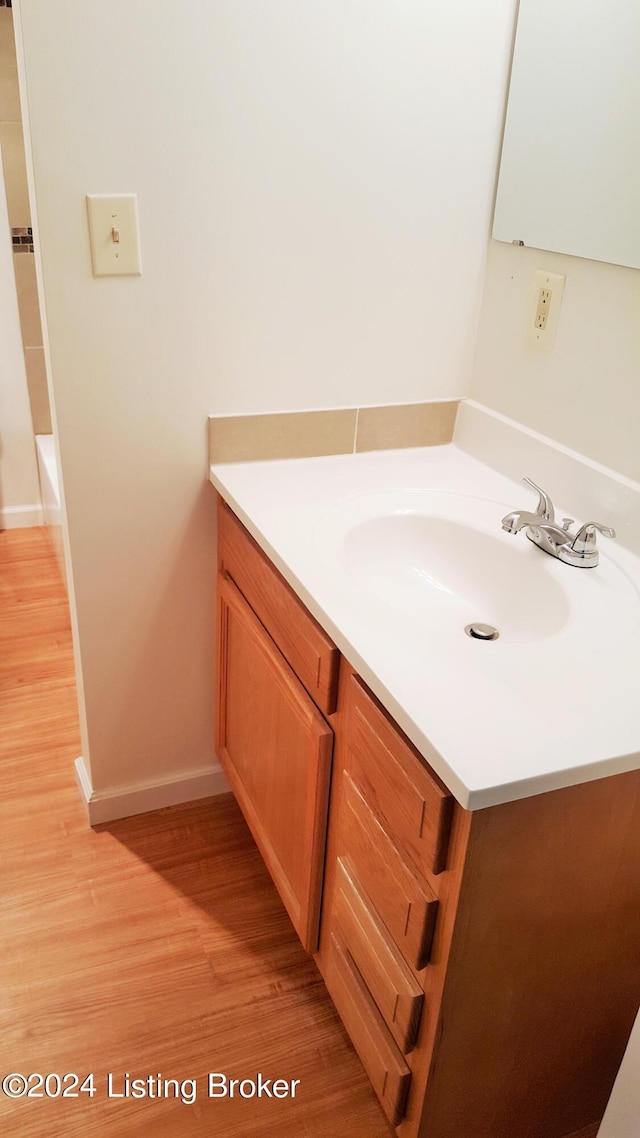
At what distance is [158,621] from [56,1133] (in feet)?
2.82

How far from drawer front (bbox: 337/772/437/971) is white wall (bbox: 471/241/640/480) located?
67 cm

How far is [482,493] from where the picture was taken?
5.08 ft

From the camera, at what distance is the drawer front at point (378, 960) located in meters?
1.04

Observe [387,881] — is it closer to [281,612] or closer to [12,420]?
[281,612]

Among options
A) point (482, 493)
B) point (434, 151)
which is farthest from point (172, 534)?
point (434, 151)

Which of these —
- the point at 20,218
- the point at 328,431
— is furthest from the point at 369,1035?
the point at 20,218

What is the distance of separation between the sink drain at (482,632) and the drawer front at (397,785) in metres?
0.24

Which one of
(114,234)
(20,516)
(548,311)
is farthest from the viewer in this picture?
(20,516)

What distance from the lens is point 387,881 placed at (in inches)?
42.3

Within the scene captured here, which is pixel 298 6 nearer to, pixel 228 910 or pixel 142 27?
pixel 142 27

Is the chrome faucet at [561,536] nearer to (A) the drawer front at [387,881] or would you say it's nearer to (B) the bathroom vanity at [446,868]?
(B) the bathroom vanity at [446,868]

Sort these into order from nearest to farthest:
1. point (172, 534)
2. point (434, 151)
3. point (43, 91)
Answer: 1. point (43, 91)
2. point (434, 151)
3. point (172, 534)

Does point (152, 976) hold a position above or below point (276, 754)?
below

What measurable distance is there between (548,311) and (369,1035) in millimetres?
1152
